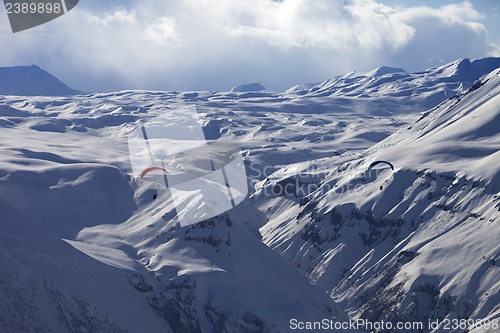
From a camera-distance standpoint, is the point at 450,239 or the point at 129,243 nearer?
the point at 129,243

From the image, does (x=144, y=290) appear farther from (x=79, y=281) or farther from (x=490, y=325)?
(x=490, y=325)

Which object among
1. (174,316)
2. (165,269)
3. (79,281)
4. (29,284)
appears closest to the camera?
(29,284)

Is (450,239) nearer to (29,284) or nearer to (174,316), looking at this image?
(174,316)

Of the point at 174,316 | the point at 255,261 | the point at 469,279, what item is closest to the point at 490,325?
the point at 469,279

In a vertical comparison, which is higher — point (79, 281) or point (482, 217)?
point (79, 281)

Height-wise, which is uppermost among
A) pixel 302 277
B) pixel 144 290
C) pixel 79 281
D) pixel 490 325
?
pixel 79 281

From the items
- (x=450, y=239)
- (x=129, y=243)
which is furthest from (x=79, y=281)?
(x=450, y=239)

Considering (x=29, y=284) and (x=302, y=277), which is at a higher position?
(x=29, y=284)

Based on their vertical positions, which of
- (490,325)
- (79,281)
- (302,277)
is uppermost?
(79,281)

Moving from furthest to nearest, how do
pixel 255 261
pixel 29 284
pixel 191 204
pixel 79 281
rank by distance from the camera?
pixel 191 204
pixel 255 261
pixel 79 281
pixel 29 284
